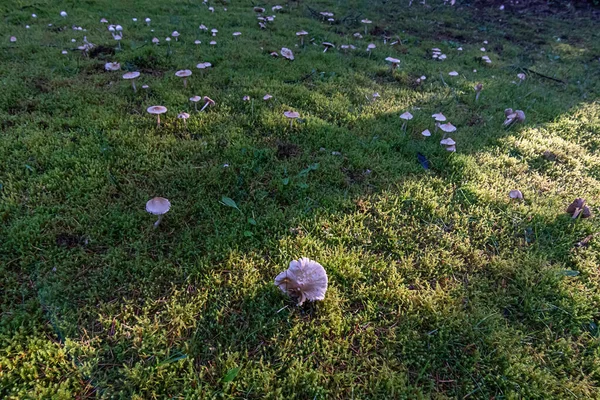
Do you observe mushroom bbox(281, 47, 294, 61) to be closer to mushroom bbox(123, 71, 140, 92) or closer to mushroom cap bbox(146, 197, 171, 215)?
mushroom bbox(123, 71, 140, 92)

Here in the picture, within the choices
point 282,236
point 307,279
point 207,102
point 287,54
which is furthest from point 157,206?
point 287,54

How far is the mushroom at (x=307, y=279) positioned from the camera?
8.24ft

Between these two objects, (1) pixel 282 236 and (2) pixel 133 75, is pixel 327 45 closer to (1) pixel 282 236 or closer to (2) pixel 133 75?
(2) pixel 133 75

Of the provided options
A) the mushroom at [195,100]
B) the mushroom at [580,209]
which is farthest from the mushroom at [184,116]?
the mushroom at [580,209]

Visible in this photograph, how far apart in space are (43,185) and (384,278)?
343 centimetres

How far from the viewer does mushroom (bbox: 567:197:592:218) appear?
3.47 m

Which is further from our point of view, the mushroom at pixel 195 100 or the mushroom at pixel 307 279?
the mushroom at pixel 195 100

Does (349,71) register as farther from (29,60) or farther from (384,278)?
(29,60)

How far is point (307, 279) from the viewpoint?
251 cm

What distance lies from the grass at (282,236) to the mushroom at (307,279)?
13 centimetres

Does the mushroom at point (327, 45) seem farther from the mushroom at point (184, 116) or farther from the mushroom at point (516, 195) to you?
the mushroom at point (516, 195)

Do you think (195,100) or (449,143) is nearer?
(449,143)

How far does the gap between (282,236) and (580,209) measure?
3108 millimetres

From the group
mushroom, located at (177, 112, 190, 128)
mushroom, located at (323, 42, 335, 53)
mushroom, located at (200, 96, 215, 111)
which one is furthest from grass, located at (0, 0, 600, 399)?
mushroom, located at (323, 42, 335, 53)
